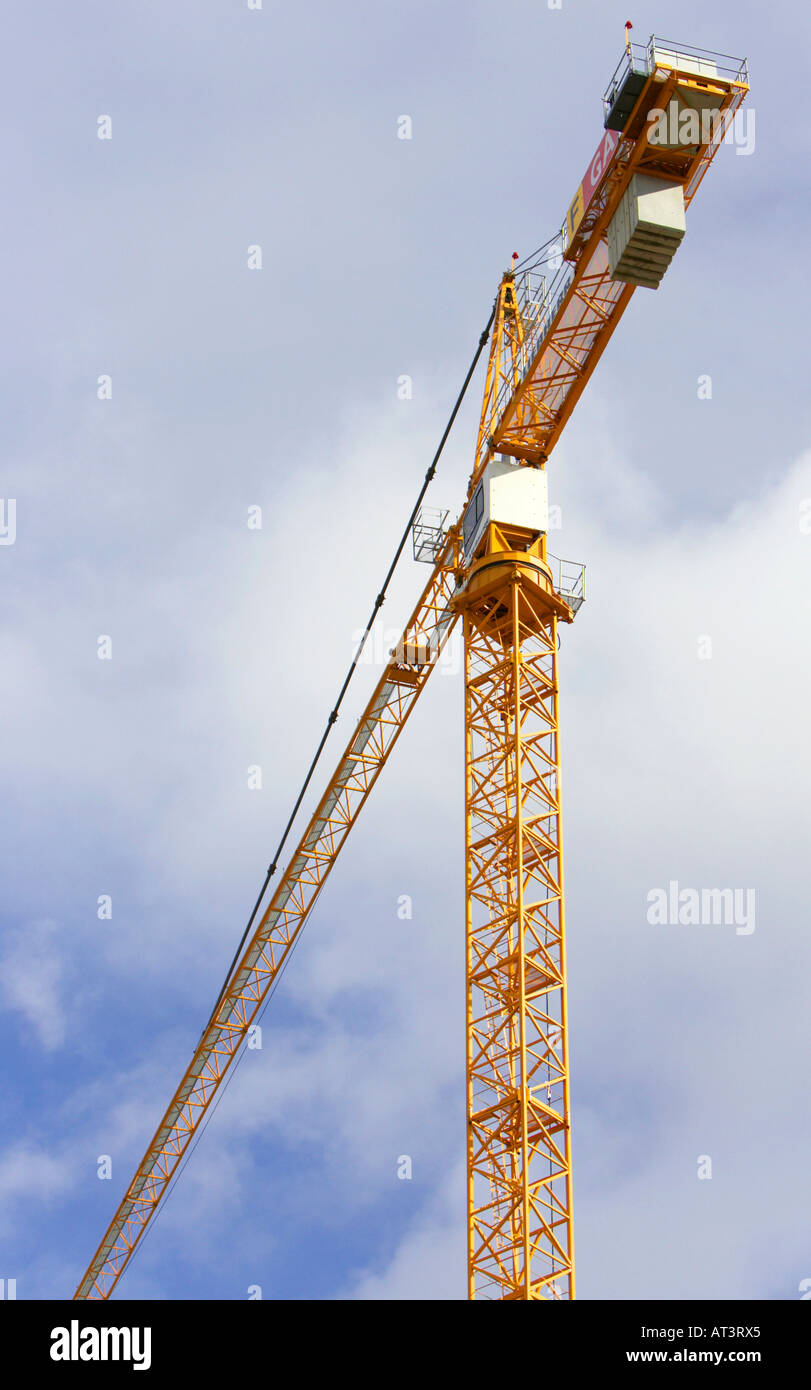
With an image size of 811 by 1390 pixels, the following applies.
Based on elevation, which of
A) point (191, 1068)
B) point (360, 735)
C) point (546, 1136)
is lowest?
point (546, 1136)

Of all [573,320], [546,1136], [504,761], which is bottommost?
[546,1136]

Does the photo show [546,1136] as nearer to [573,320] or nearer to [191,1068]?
[573,320]

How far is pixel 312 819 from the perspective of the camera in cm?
5966

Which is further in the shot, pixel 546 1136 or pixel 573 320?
pixel 573 320

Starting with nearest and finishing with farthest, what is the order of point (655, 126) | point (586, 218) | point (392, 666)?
point (655, 126), point (586, 218), point (392, 666)

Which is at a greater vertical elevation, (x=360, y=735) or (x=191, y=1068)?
(x=360, y=735)
